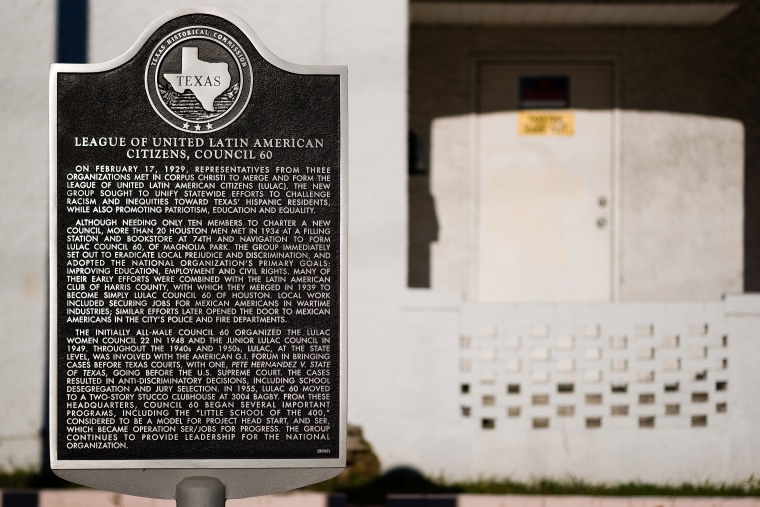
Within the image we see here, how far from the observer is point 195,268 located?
3.48 m

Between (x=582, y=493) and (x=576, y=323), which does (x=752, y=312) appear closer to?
(x=576, y=323)

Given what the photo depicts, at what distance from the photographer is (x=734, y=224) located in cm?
833

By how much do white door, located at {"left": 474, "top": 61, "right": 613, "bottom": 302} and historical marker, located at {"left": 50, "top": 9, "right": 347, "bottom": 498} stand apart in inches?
Result: 194

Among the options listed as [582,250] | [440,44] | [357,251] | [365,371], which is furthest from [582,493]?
[440,44]

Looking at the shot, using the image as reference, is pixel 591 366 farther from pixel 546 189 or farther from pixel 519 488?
pixel 546 189

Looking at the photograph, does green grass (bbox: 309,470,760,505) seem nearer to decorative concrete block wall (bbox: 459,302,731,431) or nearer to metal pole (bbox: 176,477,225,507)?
decorative concrete block wall (bbox: 459,302,731,431)

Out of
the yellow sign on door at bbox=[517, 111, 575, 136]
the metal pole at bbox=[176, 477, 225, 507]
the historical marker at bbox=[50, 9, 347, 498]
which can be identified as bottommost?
the metal pole at bbox=[176, 477, 225, 507]

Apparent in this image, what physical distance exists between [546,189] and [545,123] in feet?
2.07

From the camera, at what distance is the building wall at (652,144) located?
830cm

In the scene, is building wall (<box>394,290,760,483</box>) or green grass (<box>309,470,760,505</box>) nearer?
green grass (<box>309,470,760,505</box>)

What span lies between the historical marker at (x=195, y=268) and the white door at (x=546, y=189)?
4.92 meters

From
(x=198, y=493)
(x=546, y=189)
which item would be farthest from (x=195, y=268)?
(x=546, y=189)

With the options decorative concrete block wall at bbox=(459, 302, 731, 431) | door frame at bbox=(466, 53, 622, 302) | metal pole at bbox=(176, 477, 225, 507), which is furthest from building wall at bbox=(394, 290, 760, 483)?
metal pole at bbox=(176, 477, 225, 507)

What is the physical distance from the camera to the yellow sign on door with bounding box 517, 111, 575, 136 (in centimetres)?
831
